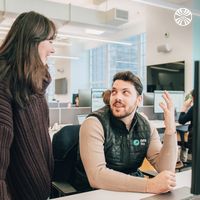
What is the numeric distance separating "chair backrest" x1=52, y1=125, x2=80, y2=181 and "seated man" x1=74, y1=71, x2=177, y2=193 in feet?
0.26

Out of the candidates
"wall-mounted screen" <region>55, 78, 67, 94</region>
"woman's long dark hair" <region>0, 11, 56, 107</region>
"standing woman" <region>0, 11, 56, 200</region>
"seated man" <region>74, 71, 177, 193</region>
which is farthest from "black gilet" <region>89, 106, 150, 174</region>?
"wall-mounted screen" <region>55, 78, 67, 94</region>

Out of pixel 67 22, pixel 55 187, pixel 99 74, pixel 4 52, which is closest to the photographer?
pixel 4 52

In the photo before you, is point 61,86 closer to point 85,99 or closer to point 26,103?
point 85,99

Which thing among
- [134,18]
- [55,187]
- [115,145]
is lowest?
[55,187]

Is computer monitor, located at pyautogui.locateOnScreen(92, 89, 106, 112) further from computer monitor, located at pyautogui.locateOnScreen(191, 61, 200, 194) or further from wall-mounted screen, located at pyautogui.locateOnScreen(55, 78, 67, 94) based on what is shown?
wall-mounted screen, located at pyautogui.locateOnScreen(55, 78, 67, 94)

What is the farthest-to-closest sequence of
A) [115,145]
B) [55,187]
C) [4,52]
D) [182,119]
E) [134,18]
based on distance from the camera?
[134,18] < [182,119] < [55,187] < [115,145] < [4,52]

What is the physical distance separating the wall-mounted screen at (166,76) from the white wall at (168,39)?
0.11 metres

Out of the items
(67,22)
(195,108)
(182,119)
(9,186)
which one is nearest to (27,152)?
(9,186)

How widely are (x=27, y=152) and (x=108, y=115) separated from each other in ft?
1.95

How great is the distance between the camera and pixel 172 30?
610cm

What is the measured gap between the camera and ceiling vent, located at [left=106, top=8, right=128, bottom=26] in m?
5.73

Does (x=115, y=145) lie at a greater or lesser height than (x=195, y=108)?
lesser

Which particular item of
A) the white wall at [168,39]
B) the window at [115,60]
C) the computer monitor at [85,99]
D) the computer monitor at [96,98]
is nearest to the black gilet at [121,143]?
the computer monitor at [96,98]

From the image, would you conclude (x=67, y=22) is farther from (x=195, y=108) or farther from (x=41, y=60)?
(x=195, y=108)
